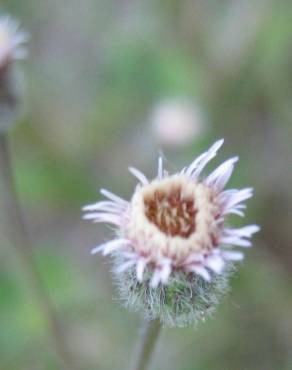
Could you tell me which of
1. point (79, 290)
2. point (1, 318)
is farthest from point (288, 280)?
point (1, 318)

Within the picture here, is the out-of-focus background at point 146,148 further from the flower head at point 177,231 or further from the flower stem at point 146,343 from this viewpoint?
the flower head at point 177,231

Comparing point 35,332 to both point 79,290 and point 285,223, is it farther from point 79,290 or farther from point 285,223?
point 285,223

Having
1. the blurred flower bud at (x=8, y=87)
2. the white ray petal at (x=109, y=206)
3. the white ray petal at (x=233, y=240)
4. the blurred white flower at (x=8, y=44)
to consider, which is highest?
the blurred white flower at (x=8, y=44)

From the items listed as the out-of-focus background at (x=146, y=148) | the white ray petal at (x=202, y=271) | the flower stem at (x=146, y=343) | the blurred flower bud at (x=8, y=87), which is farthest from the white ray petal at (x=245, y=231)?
the out-of-focus background at (x=146, y=148)

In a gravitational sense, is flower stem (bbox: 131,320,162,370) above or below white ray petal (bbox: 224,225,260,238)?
below

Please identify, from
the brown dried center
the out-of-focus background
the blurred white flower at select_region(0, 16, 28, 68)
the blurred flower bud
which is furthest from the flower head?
the out-of-focus background

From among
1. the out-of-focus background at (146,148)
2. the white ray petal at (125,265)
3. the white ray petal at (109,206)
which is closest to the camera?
the white ray petal at (125,265)

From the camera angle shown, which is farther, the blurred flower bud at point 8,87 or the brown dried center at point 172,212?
the blurred flower bud at point 8,87

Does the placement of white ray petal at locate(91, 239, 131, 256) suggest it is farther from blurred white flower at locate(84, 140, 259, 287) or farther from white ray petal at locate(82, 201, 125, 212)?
white ray petal at locate(82, 201, 125, 212)
